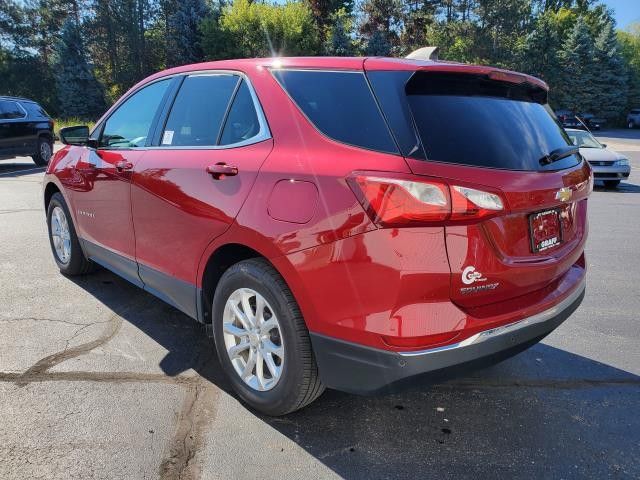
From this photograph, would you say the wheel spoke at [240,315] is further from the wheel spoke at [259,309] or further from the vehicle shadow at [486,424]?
the vehicle shadow at [486,424]

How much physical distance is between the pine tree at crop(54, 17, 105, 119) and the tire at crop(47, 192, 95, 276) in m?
39.5

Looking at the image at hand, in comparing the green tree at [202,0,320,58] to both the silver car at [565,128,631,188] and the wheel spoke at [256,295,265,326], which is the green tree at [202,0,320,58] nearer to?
the silver car at [565,128,631,188]

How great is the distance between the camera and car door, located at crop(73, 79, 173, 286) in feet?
11.6

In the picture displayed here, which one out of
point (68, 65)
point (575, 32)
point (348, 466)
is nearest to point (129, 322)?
point (348, 466)

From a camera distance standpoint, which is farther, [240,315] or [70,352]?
[70,352]

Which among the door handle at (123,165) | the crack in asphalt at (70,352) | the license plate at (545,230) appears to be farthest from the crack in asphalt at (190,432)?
the license plate at (545,230)

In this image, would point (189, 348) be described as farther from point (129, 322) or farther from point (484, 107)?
point (484, 107)

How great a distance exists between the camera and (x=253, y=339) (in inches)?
104

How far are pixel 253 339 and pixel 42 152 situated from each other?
14245 mm

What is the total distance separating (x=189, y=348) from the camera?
3.44 meters

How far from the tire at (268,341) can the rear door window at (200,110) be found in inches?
33.0

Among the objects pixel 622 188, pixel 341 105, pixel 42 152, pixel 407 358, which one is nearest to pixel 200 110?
pixel 341 105

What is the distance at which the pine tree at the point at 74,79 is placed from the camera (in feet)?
133

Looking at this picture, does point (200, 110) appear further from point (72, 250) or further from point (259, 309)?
point (72, 250)
